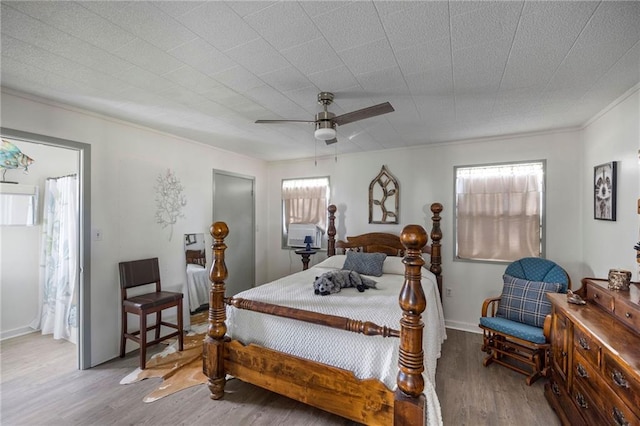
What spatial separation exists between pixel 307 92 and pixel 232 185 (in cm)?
265

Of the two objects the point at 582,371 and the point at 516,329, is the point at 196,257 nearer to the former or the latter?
the point at 516,329

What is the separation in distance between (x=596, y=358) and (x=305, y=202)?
387cm

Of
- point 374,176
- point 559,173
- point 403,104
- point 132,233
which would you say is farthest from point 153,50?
point 559,173

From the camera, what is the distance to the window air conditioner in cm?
468

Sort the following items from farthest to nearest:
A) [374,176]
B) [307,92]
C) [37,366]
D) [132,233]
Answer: [374,176] < [132,233] < [37,366] < [307,92]

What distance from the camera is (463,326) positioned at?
3.71 metres

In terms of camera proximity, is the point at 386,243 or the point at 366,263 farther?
the point at 386,243

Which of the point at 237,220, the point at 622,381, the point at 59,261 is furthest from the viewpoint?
the point at 237,220

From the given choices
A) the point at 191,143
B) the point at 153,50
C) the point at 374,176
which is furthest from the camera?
the point at 374,176

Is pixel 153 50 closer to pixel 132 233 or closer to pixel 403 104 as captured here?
pixel 403 104

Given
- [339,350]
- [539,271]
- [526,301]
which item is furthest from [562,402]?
[339,350]

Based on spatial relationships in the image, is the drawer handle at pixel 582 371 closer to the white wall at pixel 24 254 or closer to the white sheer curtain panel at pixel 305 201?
the white sheer curtain panel at pixel 305 201

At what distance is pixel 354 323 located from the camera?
1786mm

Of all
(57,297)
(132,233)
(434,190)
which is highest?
(434,190)
